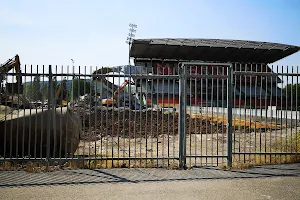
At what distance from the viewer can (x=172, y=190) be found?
541 cm

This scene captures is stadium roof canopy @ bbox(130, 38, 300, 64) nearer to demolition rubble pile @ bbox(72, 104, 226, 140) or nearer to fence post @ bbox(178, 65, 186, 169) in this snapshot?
demolition rubble pile @ bbox(72, 104, 226, 140)

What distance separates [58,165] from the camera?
23.1ft

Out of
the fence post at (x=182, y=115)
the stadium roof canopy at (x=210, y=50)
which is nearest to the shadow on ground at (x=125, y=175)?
the fence post at (x=182, y=115)

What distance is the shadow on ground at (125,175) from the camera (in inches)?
232

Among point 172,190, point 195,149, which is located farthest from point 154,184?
point 195,149

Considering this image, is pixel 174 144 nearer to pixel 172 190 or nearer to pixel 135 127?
pixel 135 127

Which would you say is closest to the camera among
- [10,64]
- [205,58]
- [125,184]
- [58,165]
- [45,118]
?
[125,184]

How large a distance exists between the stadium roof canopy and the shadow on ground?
4542 cm

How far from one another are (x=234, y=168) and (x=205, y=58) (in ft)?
168

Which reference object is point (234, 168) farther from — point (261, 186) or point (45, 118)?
point (45, 118)

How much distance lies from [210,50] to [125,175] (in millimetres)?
50326

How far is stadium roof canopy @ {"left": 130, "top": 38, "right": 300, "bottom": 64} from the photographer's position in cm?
5300

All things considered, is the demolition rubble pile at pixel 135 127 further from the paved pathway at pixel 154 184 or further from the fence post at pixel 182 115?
the paved pathway at pixel 154 184

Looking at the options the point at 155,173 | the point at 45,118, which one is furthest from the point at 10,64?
the point at 155,173
